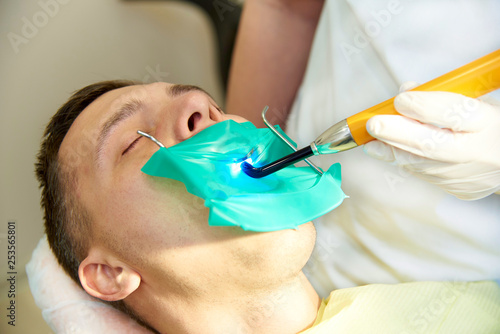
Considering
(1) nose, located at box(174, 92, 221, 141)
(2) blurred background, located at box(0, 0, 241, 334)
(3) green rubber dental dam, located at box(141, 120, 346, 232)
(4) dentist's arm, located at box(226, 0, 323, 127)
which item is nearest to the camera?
(3) green rubber dental dam, located at box(141, 120, 346, 232)

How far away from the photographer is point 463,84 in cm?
78

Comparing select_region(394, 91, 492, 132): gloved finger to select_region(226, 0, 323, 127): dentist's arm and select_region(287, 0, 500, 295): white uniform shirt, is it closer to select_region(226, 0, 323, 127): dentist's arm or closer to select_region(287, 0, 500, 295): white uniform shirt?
select_region(287, 0, 500, 295): white uniform shirt

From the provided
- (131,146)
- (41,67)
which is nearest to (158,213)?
(131,146)

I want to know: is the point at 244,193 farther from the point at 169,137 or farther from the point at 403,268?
the point at 403,268

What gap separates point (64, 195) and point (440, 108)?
3.17ft

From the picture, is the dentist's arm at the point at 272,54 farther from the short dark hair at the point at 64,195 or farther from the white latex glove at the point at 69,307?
the white latex glove at the point at 69,307

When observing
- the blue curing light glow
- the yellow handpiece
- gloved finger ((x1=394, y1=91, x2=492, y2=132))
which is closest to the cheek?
the blue curing light glow

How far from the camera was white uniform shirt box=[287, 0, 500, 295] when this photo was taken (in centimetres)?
105

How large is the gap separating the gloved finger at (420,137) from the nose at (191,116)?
42 centimetres

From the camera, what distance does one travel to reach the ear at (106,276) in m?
0.99

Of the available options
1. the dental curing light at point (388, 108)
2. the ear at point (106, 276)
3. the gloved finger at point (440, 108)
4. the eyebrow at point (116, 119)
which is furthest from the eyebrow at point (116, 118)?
the gloved finger at point (440, 108)

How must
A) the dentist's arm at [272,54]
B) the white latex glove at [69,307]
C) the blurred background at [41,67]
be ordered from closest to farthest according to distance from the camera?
the white latex glove at [69,307]
the blurred background at [41,67]
the dentist's arm at [272,54]

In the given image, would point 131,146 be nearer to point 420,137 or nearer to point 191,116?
point 191,116

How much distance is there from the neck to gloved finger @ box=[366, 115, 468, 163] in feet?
1.52
